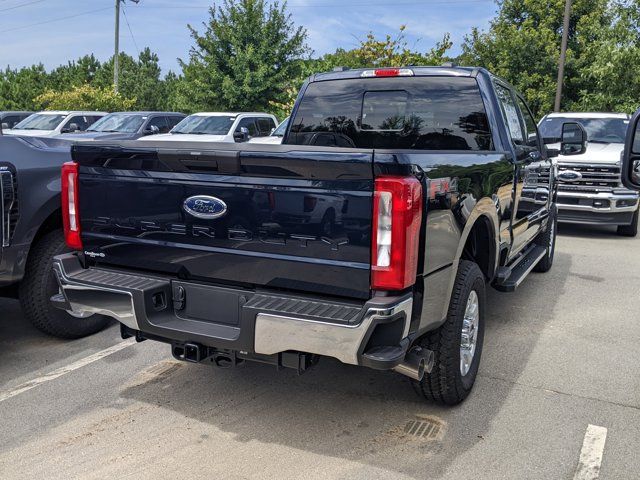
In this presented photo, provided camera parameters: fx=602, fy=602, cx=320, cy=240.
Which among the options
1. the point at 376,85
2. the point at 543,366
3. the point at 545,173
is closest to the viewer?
the point at 543,366

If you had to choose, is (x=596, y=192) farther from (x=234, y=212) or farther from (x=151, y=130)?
(x=151, y=130)

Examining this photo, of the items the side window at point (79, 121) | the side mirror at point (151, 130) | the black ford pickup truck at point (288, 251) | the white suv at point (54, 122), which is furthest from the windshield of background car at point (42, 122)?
the black ford pickup truck at point (288, 251)

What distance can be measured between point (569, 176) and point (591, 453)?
22.7 ft

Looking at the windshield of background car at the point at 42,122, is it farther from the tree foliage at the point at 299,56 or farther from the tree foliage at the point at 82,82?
the tree foliage at the point at 82,82

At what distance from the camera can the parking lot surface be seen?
3.04 m

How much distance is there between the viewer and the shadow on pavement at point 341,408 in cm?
319

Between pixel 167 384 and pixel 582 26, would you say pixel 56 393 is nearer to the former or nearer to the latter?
pixel 167 384

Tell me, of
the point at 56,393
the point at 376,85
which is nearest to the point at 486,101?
the point at 376,85

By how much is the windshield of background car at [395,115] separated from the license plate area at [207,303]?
7.09ft

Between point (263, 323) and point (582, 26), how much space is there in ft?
84.7

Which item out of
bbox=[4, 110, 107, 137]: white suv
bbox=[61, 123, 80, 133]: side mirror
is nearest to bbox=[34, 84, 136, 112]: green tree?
bbox=[4, 110, 107, 137]: white suv

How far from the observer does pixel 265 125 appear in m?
16.0

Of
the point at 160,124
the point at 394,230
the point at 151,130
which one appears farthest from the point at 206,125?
the point at 394,230

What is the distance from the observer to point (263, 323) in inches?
111
